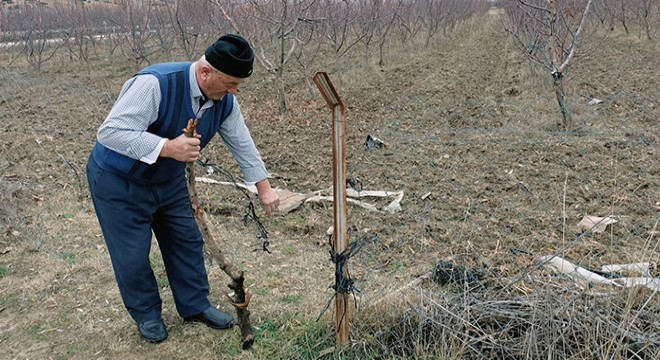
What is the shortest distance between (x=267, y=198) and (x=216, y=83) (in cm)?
59

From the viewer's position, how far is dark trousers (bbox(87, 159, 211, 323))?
235cm

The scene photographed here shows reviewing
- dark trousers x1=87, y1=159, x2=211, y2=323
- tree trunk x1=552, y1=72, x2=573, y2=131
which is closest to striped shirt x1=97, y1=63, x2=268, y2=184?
dark trousers x1=87, y1=159, x2=211, y2=323

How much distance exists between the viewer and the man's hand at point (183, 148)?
2.02 meters

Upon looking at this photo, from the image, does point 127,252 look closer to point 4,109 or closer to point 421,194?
point 421,194

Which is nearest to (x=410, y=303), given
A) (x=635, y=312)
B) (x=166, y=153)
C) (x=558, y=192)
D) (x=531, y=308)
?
(x=531, y=308)

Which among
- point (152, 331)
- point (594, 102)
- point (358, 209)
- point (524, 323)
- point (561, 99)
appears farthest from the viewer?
point (594, 102)

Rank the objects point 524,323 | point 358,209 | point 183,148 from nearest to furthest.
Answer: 1. point 183,148
2. point 524,323
3. point 358,209

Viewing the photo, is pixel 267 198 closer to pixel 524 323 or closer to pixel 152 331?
pixel 152 331

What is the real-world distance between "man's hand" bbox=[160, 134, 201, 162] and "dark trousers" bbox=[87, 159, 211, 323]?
0.40 m

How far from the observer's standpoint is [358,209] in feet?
14.3

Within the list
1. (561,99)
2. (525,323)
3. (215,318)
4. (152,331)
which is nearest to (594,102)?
(561,99)

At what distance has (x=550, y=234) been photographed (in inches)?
146

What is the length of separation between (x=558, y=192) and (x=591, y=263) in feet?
4.23

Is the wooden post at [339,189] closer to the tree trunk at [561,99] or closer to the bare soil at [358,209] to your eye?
the bare soil at [358,209]
